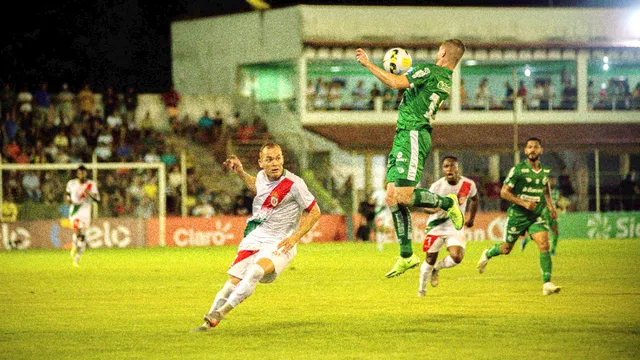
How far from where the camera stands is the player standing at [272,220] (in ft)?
38.5

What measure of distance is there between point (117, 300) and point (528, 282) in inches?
265

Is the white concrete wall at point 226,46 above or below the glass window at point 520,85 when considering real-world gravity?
above

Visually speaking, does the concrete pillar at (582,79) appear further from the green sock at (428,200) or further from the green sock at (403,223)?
the green sock at (403,223)

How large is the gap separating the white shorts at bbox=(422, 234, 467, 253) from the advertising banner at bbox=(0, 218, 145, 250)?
2002 cm

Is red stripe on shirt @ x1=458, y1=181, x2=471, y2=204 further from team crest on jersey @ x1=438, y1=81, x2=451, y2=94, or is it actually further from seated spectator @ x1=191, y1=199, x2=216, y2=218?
seated spectator @ x1=191, y1=199, x2=216, y2=218

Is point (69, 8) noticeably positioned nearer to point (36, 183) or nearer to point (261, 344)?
point (36, 183)

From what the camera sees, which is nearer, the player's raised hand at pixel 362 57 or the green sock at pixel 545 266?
the player's raised hand at pixel 362 57

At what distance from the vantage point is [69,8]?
52.6 meters

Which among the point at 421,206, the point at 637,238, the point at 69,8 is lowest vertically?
the point at 637,238

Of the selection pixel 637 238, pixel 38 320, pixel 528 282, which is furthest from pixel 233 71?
pixel 38 320

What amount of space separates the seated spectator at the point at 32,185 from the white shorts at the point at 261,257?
25.5m

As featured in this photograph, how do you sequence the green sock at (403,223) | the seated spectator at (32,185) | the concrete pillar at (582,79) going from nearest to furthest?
the green sock at (403,223) < the seated spectator at (32,185) < the concrete pillar at (582,79)

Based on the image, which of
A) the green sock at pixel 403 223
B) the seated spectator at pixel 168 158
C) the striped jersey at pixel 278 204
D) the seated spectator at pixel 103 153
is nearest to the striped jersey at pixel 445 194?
the green sock at pixel 403 223

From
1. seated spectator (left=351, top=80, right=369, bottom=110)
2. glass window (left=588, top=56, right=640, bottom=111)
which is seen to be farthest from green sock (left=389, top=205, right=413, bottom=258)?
glass window (left=588, top=56, right=640, bottom=111)
